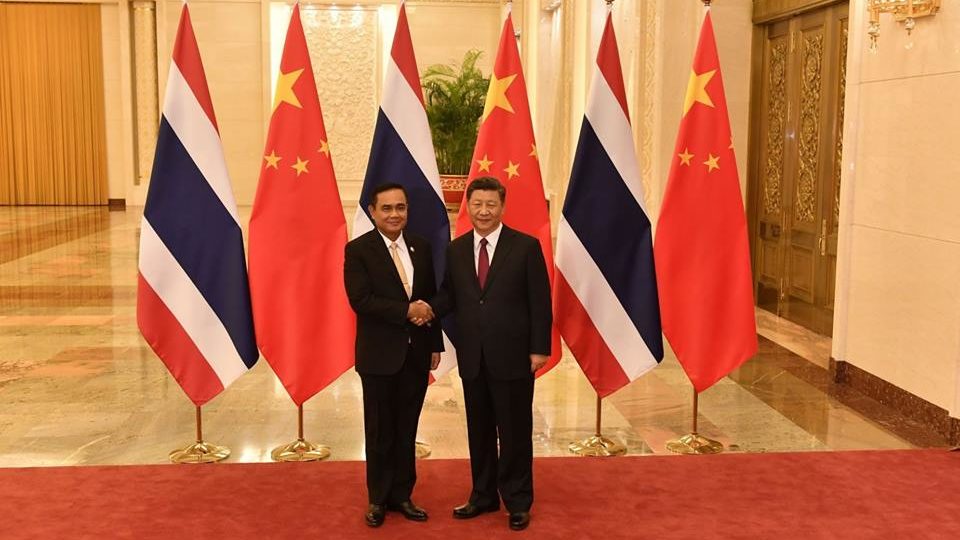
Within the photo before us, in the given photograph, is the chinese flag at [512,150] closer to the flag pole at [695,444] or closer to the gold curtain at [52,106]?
the flag pole at [695,444]

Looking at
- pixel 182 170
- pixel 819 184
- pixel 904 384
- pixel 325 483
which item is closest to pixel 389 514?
pixel 325 483

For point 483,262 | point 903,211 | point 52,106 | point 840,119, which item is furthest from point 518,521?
point 52,106

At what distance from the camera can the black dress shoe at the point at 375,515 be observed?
410cm

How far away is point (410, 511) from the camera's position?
13.8ft

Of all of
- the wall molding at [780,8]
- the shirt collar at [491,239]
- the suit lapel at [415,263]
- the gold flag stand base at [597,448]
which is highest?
the wall molding at [780,8]

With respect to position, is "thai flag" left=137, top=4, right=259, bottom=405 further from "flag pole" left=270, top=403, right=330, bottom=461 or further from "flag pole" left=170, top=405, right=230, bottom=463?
"flag pole" left=270, top=403, right=330, bottom=461

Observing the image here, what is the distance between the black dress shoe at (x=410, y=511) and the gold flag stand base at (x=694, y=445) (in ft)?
5.45

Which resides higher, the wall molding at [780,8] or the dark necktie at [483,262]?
the wall molding at [780,8]

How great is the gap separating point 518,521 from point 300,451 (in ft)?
5.01

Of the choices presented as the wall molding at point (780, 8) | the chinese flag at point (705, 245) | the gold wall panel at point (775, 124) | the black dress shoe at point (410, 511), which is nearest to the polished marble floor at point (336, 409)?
the chinese flag at point (705, 245)

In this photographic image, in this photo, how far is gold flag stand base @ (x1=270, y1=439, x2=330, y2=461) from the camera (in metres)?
5.08

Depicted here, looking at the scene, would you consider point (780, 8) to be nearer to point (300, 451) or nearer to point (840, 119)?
point (840, 119)

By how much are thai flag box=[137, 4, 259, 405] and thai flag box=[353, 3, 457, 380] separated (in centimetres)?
69

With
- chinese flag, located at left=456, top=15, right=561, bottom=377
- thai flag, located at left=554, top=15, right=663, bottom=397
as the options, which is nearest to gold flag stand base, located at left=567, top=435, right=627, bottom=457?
thai flag, located at left=554, top=15, right=663, bottom=397
